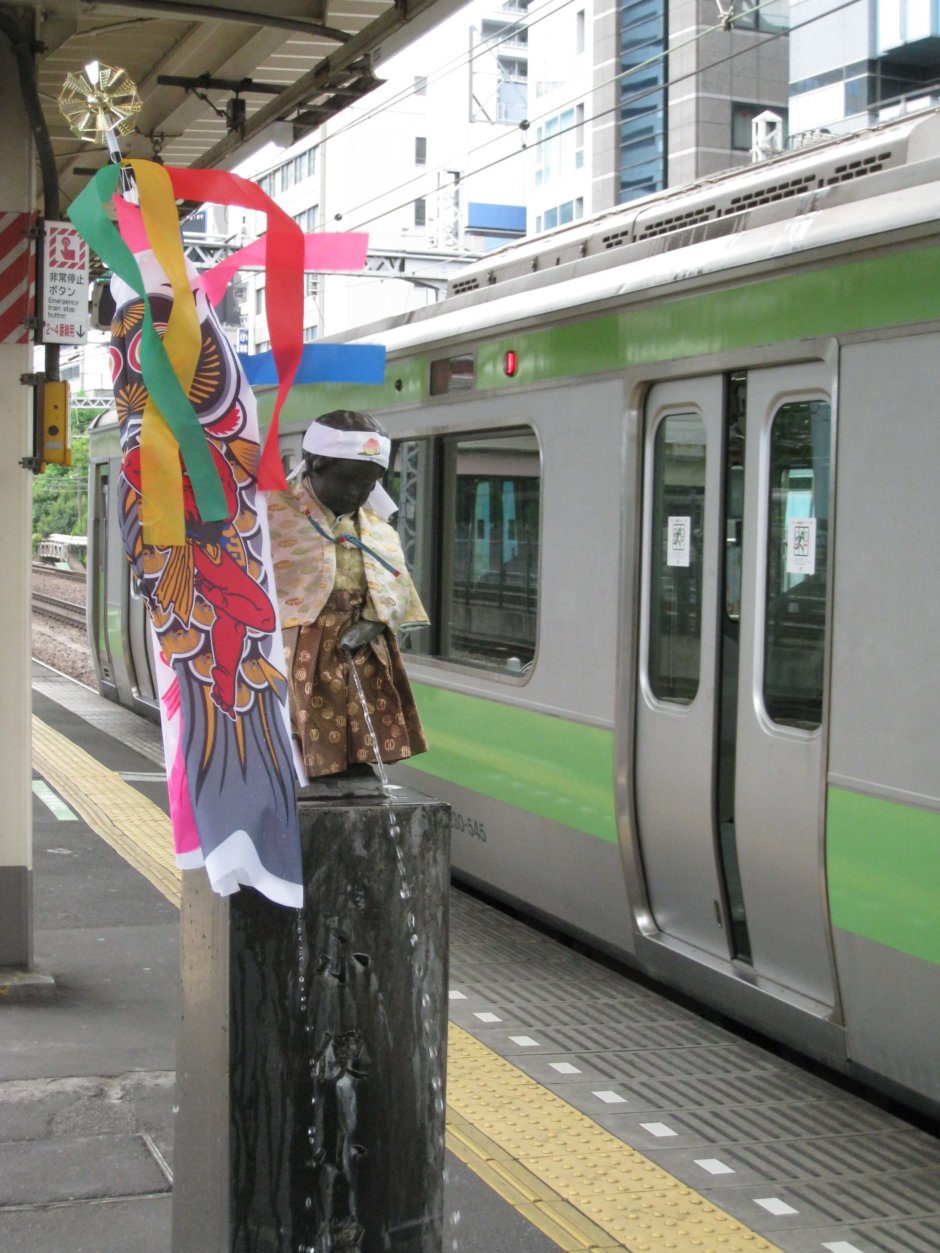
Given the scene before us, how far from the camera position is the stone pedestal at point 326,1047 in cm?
331

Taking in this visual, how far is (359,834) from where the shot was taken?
3385 mm

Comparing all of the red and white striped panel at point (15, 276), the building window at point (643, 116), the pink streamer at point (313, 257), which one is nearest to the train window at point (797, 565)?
the pink streamer at point (313, 257)

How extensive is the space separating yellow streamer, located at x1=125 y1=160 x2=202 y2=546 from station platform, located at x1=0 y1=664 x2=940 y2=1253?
6.17ft

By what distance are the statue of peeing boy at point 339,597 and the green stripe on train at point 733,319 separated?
1.89m

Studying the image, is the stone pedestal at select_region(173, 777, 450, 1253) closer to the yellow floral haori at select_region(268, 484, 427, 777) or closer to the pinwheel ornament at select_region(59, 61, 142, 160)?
the yellow floral haori at select_region(268, 484, 427, 777)

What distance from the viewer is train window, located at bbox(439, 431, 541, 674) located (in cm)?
729

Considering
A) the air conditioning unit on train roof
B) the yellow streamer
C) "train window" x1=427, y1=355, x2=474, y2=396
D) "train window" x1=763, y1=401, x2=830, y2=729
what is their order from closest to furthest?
the yellow streamer, "train window" x1=763, y1=401, x2=830, y2=729, the air conditioning unit on train roof, "train window" x1=427, y1=355, x2=474, y2=396

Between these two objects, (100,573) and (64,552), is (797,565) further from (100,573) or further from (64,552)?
(64,552)

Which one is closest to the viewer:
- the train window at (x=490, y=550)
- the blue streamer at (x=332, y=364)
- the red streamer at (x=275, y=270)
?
the red streamer at (x=275, y=270)

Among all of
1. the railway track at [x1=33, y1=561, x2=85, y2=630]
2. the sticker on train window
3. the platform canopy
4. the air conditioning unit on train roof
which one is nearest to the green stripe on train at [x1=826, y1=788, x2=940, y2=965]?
the sticker on train window

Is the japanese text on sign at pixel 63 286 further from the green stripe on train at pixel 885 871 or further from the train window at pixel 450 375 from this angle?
the green stripe on train at pixel 885 871

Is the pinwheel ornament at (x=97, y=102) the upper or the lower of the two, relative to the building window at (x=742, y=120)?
lower

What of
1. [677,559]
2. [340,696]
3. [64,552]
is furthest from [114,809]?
[64,552]

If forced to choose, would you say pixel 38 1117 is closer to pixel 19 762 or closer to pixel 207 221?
pixel 19 762
